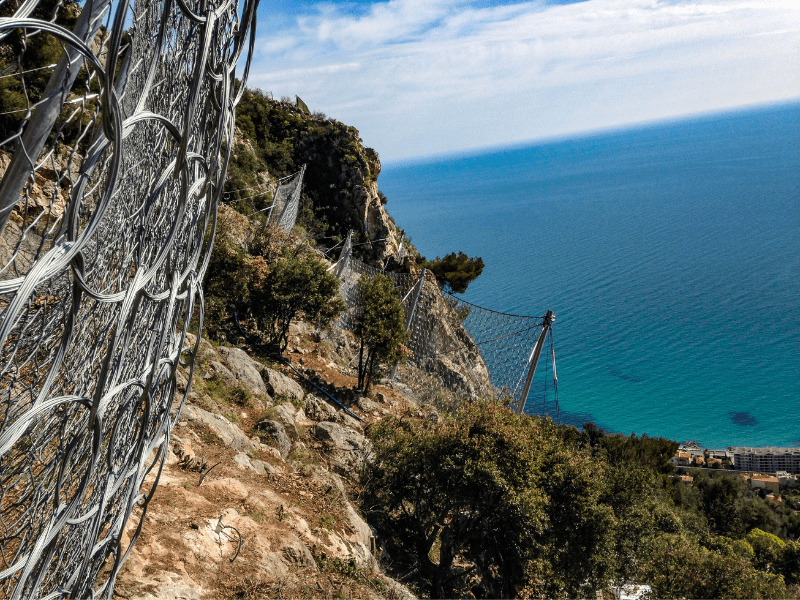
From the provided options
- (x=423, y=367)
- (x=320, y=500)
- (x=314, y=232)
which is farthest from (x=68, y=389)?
(x=314, y=232)

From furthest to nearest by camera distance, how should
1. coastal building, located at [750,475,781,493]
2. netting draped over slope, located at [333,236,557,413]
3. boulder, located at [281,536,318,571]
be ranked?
coastal building, located at [750,475,781,493] < netting draped over slope, located at [333,236,557,413] < boulder, located at [281,536,318,571]

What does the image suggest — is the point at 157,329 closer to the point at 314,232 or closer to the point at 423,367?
the point at 423,367

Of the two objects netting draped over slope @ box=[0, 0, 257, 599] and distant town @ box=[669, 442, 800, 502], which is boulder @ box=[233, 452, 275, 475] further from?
distant town @ box=[669, 442, 800, 502]

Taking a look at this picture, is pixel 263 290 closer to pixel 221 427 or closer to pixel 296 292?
pixel 296 292

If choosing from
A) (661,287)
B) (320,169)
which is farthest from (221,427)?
(661,287)

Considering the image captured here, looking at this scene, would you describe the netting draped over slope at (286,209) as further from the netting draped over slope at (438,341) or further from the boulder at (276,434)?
the boulder at (276,434)

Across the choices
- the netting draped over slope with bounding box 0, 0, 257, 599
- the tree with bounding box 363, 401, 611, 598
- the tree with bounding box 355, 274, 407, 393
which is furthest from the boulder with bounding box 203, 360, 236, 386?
the netting draped over slope with bounding box 0, 0, 257, 599

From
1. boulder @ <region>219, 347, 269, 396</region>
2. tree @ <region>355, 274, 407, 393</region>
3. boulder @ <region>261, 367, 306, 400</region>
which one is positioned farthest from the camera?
tree @ <region>355, 274, 407, 393</region>
